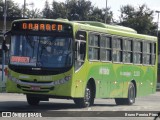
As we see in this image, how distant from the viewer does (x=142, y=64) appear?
26797mm

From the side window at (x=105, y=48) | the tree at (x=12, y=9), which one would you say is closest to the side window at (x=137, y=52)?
the side window at (x=105, y=48)

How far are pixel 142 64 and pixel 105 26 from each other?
3901mm

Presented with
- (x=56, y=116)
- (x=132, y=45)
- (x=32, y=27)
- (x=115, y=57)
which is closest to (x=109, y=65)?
(x=115, y=57)

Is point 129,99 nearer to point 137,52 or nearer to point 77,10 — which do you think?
point 137,52

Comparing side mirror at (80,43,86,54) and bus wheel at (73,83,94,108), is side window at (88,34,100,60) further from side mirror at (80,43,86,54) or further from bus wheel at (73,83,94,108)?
bus wheel at (73,83,94,108)

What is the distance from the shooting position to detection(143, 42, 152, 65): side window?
26.8 meters

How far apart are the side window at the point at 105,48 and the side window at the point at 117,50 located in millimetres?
397

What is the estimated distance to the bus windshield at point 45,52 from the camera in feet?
65.9

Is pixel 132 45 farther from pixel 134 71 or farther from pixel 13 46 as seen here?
pixel 13 46

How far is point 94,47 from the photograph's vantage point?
2197 centimetres

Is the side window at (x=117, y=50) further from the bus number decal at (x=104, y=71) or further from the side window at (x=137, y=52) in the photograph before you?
the side window at (x=137, y=52)

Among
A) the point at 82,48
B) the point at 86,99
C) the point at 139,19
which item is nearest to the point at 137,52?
the point at 86,99

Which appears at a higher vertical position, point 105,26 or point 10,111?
point 105,26

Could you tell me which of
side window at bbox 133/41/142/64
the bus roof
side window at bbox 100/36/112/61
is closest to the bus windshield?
the bus roof
